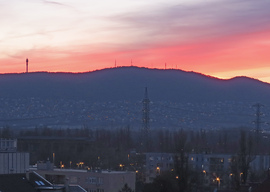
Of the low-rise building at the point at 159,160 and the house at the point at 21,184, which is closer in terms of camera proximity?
the house at the point at 21,184

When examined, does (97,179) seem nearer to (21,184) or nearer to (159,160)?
(21,184)

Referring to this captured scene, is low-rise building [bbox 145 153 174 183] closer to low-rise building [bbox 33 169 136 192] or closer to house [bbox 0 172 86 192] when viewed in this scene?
low-rise building [bbox 33 169 136 192]

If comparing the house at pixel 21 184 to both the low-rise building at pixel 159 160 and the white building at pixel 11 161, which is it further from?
the low-rise building at pixel 159 160

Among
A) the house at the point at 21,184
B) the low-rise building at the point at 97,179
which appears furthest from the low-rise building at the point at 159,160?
the house at the point at 21,184

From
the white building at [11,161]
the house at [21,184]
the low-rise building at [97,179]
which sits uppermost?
the white building at [11,161]

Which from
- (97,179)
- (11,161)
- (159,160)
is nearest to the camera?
(11,161)

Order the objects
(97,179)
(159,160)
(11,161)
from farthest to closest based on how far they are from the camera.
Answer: (159,160) → (97,179) → (11,161)

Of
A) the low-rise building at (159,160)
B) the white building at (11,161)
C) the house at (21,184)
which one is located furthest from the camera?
the low-rise building at (159,160)

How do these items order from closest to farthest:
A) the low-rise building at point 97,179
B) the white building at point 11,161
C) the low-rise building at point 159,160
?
the white building at point 11,161
the low-rise building at point 97,179
the low-rise building at point 159,160

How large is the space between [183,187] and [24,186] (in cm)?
1617

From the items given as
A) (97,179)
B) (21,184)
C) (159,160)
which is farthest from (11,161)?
(159,160)

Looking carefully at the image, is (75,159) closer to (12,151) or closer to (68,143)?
(68,143)

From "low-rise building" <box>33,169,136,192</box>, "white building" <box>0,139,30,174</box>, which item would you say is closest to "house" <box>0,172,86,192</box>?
"white building" <box>0,139,30,174</box>

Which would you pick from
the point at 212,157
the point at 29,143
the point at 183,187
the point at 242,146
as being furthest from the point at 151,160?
the point at 183,187
